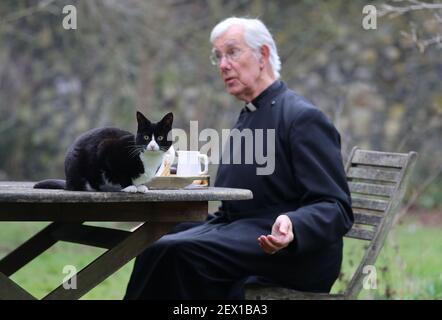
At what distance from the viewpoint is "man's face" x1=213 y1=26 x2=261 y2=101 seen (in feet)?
14.2

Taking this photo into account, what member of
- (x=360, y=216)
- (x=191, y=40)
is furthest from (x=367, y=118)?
(x=360, y=216)

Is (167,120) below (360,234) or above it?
above

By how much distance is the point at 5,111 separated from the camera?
10953mm

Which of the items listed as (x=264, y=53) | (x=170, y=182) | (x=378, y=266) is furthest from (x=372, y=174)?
(x=378, y=266)

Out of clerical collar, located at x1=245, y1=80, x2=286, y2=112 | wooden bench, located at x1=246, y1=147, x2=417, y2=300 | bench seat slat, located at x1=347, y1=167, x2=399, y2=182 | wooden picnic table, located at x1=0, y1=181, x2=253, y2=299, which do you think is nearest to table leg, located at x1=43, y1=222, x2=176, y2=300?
wooden picnic table, located at x1=0, y1=181, x2=253, y2=299

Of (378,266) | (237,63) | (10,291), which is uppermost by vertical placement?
(237,63)

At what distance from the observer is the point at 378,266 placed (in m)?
5.73

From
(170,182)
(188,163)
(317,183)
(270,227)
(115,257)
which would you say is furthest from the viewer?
(270,227)

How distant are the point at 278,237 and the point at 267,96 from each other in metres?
0.92

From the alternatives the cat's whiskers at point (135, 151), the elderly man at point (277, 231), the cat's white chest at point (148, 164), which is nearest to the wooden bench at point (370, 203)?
the elderly man at point (277, 231)

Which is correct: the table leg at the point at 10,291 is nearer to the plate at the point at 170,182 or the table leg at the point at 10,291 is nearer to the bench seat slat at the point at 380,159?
the plate at the point at 170,182

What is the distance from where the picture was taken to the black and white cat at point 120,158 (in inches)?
126

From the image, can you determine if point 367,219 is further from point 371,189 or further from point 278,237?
point 278,237

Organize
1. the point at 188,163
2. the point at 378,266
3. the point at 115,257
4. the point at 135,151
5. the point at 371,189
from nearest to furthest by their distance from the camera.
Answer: the point at 135,151, the point at 115,257, the point at 188,163, the point at 371,189, the point at 378,266
